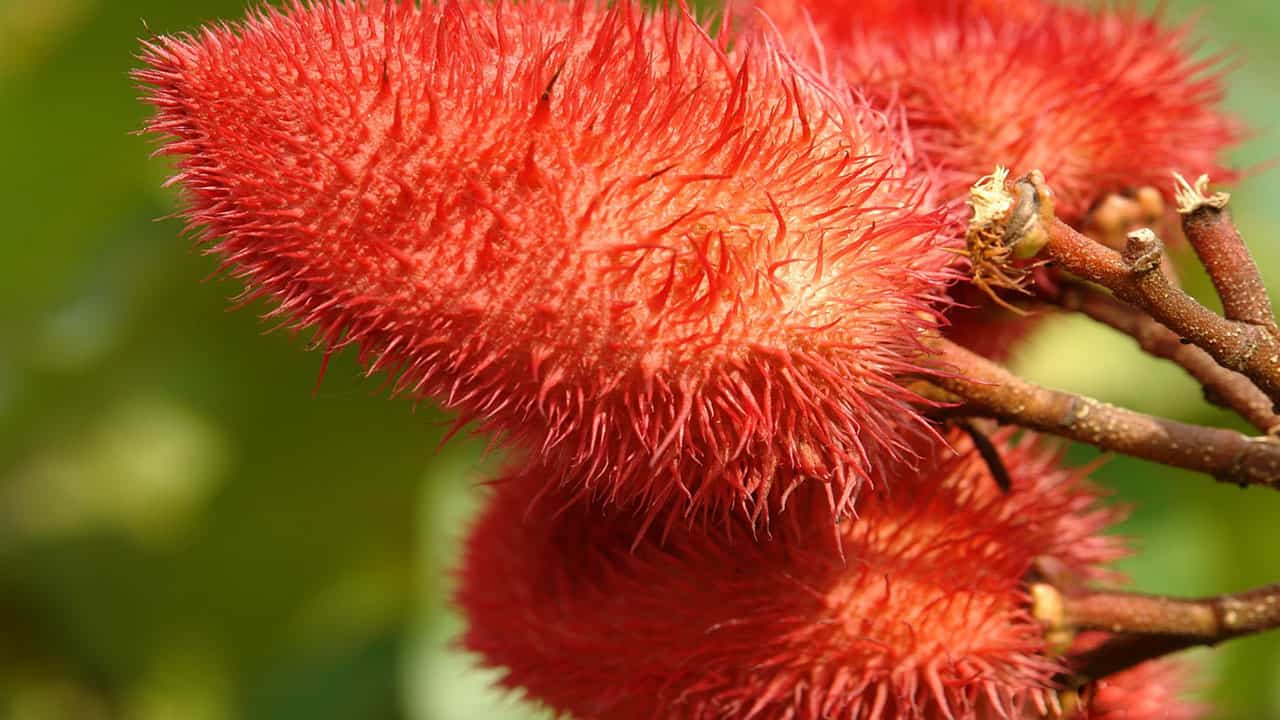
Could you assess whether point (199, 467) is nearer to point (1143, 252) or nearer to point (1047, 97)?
point (1047, 97)

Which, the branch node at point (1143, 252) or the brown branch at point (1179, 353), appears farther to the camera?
the brown branch at point (1179, 353)

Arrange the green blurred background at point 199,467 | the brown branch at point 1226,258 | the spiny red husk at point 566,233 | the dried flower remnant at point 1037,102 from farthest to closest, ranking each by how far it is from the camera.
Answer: the green blurred background at point 199,467, the dried flower remnant at point 1037,102, the brown branch at point 1226,258, the spiny red husk at point 566,233

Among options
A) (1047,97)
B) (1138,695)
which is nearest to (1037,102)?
(1047,97)

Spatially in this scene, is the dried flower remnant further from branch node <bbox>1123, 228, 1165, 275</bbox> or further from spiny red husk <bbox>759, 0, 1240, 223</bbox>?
branch node <bbox>1123, 228, 1165, 275</bbox>

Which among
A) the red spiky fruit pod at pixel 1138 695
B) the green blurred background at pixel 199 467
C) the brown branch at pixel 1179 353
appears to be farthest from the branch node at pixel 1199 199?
the green blurred background at pixel 199 467

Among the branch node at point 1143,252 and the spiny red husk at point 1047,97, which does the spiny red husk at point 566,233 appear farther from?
the spiny red husk at point 1047,97

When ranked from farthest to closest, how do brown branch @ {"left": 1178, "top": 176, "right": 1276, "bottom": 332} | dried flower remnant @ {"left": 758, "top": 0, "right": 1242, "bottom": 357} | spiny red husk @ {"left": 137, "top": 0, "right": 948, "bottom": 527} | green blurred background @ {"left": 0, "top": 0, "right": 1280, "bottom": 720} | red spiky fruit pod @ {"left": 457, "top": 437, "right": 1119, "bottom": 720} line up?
green blurred background @ {"left": 0, "top": 0, "right": 1280, "bottom": 720}
dried flower remnant @ {"left": 758, "top": 0, "right": 1242, "bottom": 357}
red spiky fruit pod @ {"left": 457, "top": 437, "right": 1119, "bottom": 720}
brown branch @ {"left": 1178, "top": 176, "right": 1276, "bottom": 332}
spiny red husk @ {"left": 137, "top": 0, "right": 948, "bottom": 527}

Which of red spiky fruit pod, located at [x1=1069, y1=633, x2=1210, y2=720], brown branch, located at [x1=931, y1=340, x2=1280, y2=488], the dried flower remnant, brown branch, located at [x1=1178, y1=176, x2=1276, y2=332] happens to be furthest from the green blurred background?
brown branch, located at [x1=1178, y1=176, x2=1276, y2=332]
